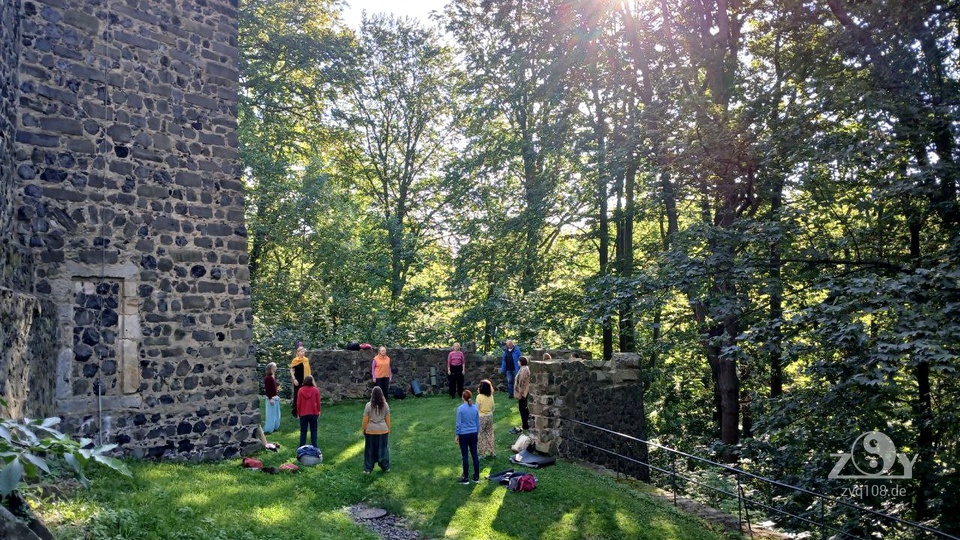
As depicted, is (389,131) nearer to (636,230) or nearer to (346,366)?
A: (636,230)

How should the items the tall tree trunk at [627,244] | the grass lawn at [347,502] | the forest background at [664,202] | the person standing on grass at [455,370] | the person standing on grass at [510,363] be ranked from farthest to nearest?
the tall tree trunk at [627,244] < the person standing on grass at [455,370] < the person standing on grass at [510,363] < the forest background at [664,202] < the grass lawn at [347,502]

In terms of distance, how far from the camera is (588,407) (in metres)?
13.6

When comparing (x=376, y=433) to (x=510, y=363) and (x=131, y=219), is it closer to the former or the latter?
(x=131, y=219)

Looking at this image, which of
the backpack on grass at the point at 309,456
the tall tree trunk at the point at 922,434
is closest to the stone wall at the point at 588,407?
the backpack on grass at the point at 309,456

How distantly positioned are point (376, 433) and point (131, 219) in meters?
4.85

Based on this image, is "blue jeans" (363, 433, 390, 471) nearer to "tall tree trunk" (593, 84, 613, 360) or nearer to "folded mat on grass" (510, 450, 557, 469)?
"folded mat on grass" (510, 450, 557, 469)

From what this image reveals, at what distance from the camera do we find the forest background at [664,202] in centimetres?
915

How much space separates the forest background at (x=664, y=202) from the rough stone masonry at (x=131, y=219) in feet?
23.1

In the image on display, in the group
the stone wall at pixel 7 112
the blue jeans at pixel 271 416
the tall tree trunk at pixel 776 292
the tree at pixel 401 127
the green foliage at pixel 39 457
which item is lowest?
the blue jeans at pixel 271 416

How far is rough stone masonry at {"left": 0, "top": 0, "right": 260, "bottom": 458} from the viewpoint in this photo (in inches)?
328

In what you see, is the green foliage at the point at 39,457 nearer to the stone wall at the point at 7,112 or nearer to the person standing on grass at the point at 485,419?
the stone wall at the point at 7,112

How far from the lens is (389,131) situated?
30.0 m

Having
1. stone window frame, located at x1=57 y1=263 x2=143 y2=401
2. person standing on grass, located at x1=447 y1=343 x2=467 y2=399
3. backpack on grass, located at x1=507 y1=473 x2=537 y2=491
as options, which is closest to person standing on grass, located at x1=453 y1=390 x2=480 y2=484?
backpack on grass, located at x1=507 y1=473 x2=537 y2=491

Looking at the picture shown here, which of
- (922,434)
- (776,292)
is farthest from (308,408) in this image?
(922,434)
